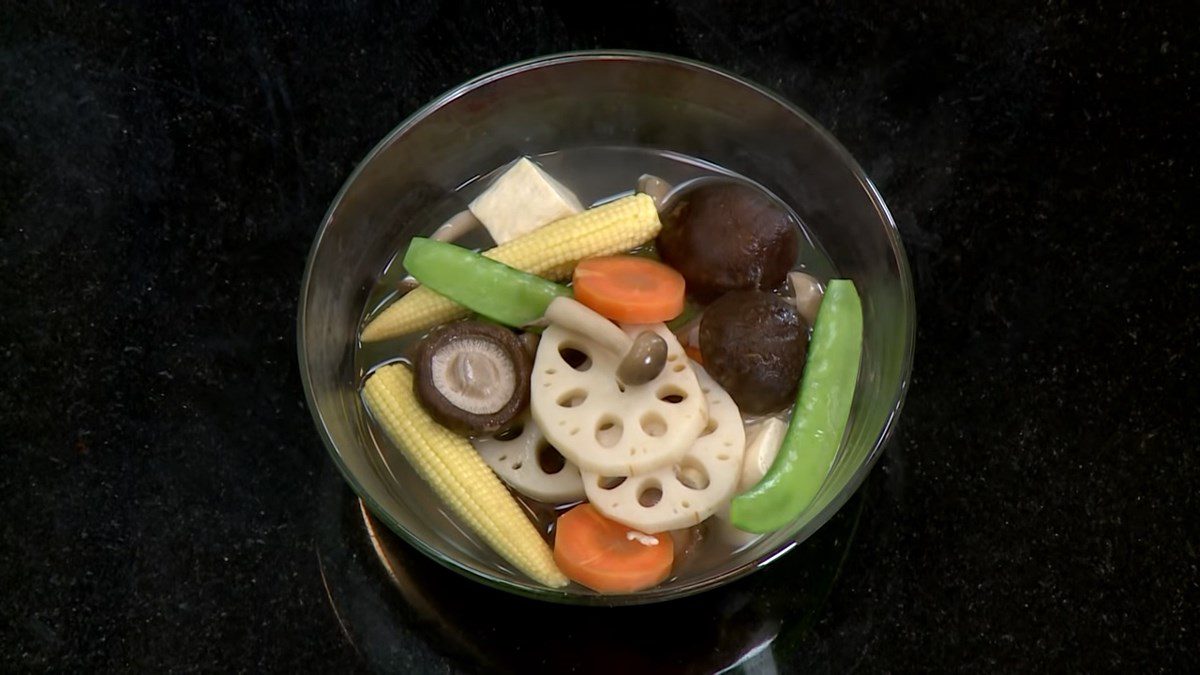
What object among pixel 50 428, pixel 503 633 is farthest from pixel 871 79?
pixel 50 428

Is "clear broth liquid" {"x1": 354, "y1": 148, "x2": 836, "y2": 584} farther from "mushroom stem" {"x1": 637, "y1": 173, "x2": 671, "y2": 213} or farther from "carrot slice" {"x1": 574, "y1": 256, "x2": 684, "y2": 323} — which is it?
"carrot slice" {"x1": 574, "y1": 256, "x2": 684, "y2": 323}

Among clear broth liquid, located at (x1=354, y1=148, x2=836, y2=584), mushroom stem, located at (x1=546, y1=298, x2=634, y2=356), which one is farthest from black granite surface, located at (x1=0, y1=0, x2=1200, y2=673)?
mushroom stem, located at (x1=546, y1=298, x2=634, y2=356)

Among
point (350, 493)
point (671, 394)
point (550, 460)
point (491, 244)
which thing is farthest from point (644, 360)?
point (350, 493)

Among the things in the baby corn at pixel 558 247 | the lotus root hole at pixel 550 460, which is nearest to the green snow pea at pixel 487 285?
the baby corn at pixel 558 247

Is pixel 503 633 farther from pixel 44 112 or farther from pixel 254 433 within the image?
pixel 44 112

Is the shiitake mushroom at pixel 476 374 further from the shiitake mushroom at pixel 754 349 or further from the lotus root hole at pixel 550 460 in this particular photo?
the shiitake mushroom at pixel 754 349

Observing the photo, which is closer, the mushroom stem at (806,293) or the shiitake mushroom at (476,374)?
the shiitake mushroom at (476,374)

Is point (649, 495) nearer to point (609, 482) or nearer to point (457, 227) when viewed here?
point (609, 482)
